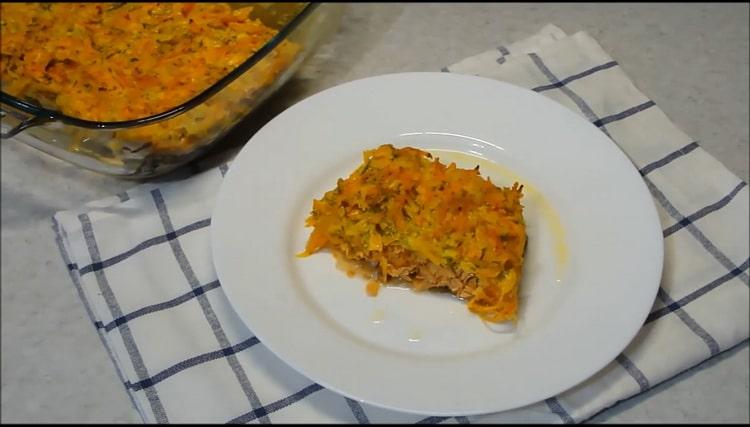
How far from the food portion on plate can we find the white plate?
3cm

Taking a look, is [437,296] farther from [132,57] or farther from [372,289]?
[132,57]

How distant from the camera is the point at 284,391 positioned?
3.56 ft

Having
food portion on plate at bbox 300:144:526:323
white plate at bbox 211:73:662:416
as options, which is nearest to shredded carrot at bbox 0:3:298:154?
white plate at bbox 211:73:662:416

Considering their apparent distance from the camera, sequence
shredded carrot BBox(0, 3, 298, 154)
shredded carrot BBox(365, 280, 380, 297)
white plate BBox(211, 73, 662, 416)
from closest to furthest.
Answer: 1. white plate BBox(211, 73, 662, 416)
2. shredded carrot BBox(365, 280, 380, 297)
3. shredded carrot BBox(0, 3, 298, 154)

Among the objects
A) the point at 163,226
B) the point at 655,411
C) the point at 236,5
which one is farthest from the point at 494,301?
the point at 236,5

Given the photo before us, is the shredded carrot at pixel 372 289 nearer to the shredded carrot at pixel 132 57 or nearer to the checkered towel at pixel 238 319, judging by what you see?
the checkered towel at pixel 238 319

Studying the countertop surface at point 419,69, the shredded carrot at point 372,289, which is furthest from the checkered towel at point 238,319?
the shredded carrot at point 372,289

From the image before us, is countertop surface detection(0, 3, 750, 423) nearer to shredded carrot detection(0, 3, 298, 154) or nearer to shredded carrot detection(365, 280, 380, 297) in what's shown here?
shredded carrot detection(0, 3, 298, 154)

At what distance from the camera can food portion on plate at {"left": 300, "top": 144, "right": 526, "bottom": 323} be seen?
106 centimetres

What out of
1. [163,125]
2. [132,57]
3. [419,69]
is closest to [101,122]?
[163,125]

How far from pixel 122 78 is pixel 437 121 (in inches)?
21.3

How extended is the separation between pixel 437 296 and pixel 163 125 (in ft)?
1.67

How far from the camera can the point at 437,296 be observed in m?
1.13

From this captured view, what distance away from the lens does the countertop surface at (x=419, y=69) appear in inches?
45.0
